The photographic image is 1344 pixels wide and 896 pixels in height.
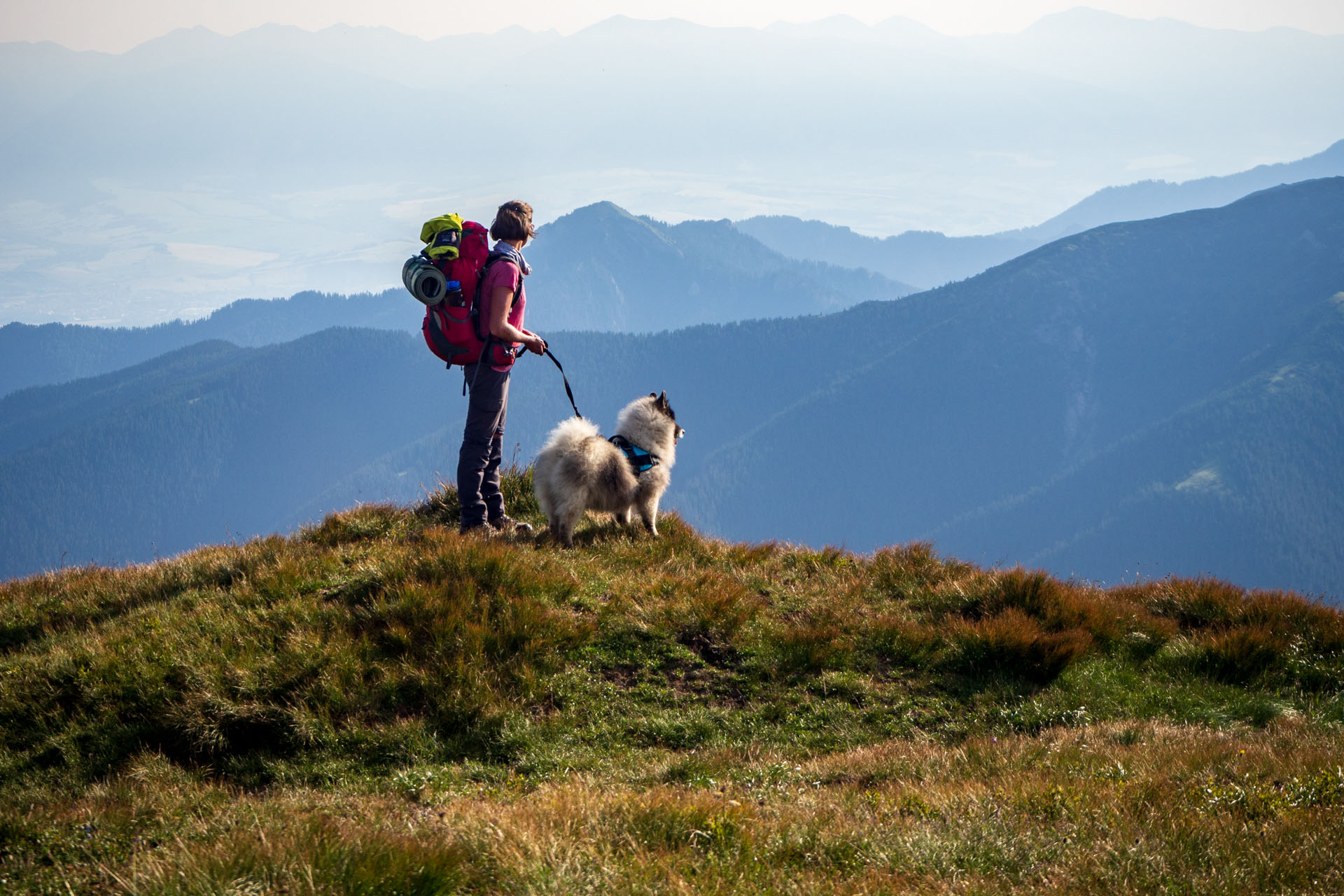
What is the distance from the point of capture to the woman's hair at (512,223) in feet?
31.2

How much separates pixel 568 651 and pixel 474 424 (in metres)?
3.30

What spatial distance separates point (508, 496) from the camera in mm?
12266

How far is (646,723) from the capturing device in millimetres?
7234

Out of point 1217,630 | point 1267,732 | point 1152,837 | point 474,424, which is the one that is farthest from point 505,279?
point 1217,630

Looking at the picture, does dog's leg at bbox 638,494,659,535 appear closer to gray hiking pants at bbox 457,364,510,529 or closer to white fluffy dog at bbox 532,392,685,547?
white fluffy dog at bbox 532,392,685,547

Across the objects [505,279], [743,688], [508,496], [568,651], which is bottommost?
[743,688]

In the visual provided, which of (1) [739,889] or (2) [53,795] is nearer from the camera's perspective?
(1) [739,889]

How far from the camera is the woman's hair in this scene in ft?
31.2

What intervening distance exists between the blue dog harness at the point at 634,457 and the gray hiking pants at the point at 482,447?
5.07 feet

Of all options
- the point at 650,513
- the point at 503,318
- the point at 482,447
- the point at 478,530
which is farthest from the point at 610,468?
the point at 503,318

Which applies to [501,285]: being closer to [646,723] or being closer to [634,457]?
[634,457]

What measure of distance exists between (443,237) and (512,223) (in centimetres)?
81

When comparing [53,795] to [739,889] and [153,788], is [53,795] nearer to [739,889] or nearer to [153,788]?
[153,788]

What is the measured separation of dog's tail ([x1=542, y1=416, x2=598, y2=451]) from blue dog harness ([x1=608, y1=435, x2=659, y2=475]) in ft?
1.38
